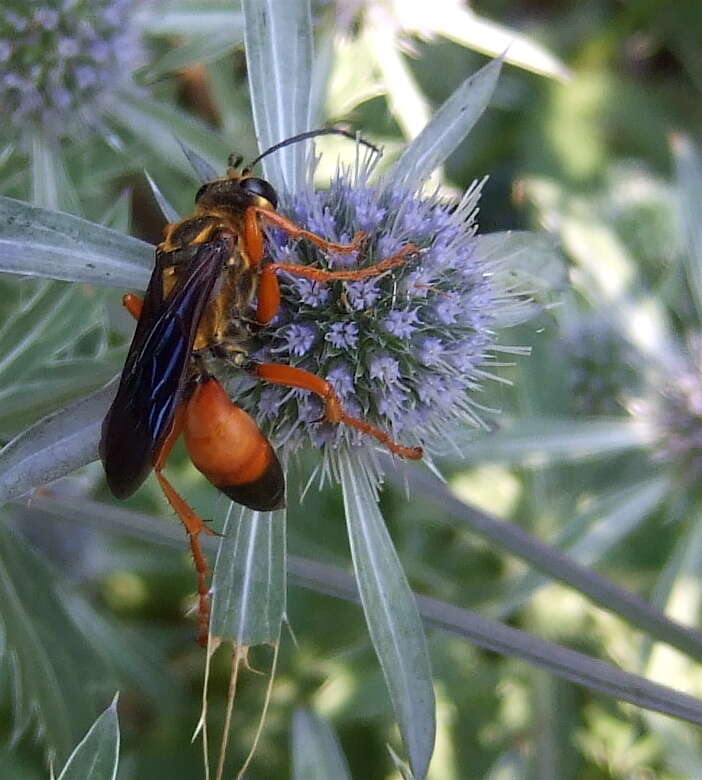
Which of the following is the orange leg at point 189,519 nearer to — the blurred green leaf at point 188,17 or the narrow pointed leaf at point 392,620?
the narrow pointed leaf at point 392,620

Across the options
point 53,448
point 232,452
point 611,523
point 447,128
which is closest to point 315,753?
point 232,452

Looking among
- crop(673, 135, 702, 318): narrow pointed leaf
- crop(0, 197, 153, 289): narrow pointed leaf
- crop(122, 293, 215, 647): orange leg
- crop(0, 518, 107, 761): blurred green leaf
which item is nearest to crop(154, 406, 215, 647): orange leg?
crop(122, 293, 215, 647): orange leg

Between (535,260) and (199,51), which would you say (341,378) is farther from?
(199,51)

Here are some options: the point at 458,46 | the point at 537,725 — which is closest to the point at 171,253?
the point at 537,725

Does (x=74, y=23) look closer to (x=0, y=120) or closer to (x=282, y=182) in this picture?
(x=0, y=120)

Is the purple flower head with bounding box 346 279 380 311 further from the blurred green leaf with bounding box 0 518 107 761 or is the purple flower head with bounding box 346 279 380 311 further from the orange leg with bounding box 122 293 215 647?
the blurred green leaf with bounding box 0 518 107 761

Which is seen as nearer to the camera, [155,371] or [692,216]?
[155,371]
